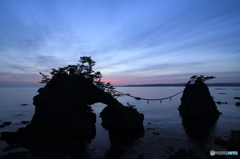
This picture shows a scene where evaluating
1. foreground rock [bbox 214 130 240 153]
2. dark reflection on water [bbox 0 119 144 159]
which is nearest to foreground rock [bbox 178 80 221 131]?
foreground rock [bbox 214 130 240 153]

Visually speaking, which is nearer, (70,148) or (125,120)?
(70,148)

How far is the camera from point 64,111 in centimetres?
1691

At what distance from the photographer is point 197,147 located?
44.5 feet

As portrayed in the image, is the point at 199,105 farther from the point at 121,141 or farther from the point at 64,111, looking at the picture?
the point at 64,111

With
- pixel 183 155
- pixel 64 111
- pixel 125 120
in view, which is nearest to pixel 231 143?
pixel 183 155

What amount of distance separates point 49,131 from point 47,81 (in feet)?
22.1

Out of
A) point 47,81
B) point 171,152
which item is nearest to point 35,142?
point 47,81

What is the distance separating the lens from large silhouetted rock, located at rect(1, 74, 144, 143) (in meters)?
15.8

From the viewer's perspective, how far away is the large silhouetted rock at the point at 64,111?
15844 mm

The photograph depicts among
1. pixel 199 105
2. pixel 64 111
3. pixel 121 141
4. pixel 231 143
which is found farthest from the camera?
pixel 199 105

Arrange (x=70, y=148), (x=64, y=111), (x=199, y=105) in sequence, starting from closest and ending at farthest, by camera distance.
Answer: (x=70, y=148), (x=64, y=111), (x=199, y=105)

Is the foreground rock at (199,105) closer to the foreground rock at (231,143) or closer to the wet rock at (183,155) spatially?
the foreground rock at (231,143)

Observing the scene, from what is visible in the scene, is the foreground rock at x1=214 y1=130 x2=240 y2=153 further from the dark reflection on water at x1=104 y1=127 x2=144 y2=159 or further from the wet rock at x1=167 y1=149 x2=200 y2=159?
the dark reflection on water at x1=104 y1=127 x2=144 y2=159

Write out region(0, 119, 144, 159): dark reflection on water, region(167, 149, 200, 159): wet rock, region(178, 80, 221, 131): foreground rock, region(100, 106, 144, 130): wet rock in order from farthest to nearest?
region(178, 80, 221, 131): foreground rock → region(100, 106, 144, 130): wet rock → region(0, 119, 144, 159): dark reflection on water → region(167, 149, 200, 159): wet rock
